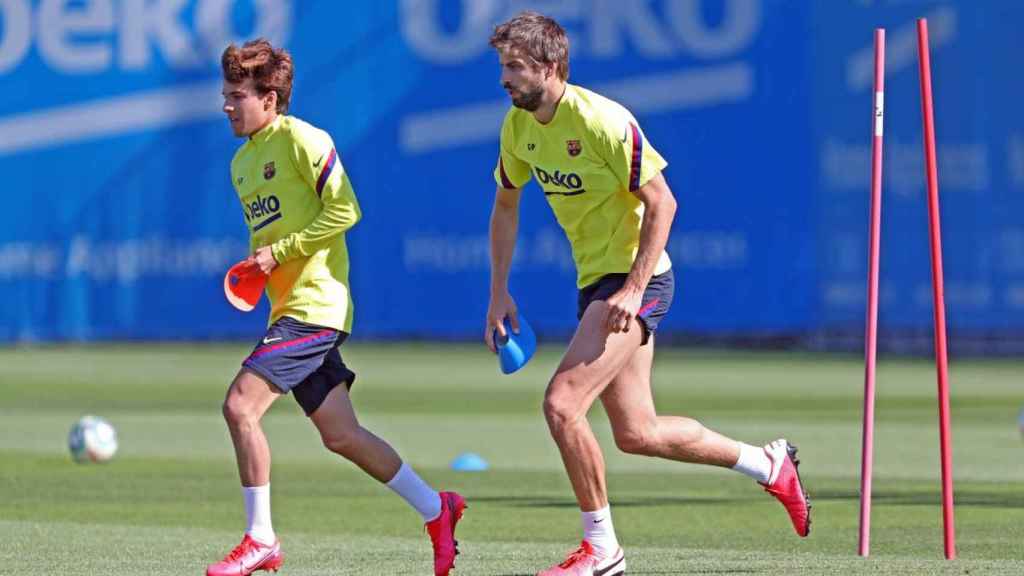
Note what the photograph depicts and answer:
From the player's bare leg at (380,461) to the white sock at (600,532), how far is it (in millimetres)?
582

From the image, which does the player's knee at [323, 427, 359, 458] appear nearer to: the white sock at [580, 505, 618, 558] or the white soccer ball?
the white sock at [580, 505, 618, 558]

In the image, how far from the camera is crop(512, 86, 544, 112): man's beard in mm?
7113

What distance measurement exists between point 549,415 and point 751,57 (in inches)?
845

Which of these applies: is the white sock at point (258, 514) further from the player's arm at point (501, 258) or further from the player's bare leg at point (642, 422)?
the player's bare leg at point (642, 422)

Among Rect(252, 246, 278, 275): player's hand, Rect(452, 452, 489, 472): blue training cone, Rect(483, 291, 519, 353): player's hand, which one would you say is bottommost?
Rect(452, 452, 489, 472): blue training cone

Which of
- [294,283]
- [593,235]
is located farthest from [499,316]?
[294,283]

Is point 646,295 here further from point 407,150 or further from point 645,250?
point 407,150

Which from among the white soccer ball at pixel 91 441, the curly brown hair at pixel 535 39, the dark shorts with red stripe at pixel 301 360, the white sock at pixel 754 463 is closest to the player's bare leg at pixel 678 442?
the white sock at pixel 754 463

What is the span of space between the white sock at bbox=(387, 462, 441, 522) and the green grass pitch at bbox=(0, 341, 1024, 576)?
0.27 m

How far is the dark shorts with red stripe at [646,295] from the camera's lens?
24.2ft

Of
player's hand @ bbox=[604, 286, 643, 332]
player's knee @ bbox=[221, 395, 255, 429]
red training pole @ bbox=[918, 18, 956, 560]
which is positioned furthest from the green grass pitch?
player's hand @ bbox=[604, 286, 643, 332]

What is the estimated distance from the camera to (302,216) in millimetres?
7707

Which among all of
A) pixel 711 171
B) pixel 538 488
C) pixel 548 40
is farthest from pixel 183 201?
pixel 548 40

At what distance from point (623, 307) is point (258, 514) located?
1473 mm
